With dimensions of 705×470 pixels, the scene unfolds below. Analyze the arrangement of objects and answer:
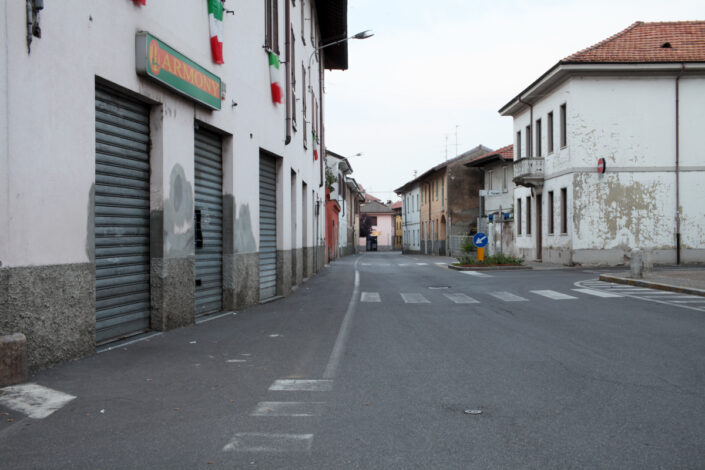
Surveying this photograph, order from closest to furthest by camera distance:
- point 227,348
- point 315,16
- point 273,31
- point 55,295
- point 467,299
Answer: point 55,295 < point 227,348 < point 467,299 < point 273,31 < point 315,16

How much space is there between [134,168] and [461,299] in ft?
25.8

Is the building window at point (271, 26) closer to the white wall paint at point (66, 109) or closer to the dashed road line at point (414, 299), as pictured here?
the white wall paint at point (66, 109)

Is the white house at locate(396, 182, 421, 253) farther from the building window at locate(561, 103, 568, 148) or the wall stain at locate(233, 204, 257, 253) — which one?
the wall stain at locate(233, 204, 257, 253)

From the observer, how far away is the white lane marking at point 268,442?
3883mm

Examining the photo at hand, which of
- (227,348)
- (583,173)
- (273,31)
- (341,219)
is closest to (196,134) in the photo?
(227,348)

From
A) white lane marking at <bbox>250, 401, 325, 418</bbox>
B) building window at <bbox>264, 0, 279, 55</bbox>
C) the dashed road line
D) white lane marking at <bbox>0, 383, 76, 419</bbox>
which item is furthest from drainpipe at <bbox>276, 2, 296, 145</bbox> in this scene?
white lane marking at <bbox>250, 401, 325, 418</bbox>

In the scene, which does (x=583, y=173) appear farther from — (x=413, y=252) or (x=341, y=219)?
(x=413, y=252)

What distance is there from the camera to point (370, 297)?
14.5 meters

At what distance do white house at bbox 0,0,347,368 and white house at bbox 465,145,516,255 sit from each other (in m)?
25.0

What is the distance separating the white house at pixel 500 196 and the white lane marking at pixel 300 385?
31.2 m

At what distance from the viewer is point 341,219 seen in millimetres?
55594

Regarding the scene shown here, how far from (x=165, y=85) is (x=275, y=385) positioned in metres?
4.93

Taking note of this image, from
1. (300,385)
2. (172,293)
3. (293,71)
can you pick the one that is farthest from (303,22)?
(300,385)

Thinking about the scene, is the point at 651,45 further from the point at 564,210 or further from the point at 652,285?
the point at 652,285
